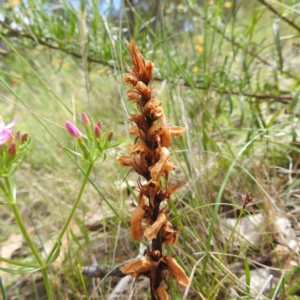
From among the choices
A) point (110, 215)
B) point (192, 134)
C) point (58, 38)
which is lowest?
point (110, 215)


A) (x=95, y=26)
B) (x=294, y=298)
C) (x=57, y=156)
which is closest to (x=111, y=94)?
(x=57, y=156)

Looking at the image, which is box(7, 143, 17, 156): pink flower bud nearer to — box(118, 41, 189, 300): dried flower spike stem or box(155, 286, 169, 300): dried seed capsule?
box(118, 41, 189, 300): dried flower spike stem

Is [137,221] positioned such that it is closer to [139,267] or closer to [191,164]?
[139,267]

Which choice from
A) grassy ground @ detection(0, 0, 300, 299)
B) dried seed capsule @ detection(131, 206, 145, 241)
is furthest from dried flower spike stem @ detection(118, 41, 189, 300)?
Answer: grassy ground @ detection(0, 0, 300, 299)

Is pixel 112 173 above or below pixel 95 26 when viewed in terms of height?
below

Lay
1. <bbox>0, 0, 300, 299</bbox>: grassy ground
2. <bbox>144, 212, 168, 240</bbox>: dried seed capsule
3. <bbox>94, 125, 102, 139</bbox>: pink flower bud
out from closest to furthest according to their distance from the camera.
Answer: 1. <bbox>144, 212, 168, 240</bbox>: dried seed capsule
2. <bbox>94, 125, 102, 139</bbox>: pink flower bud
3. <bbox>0, 0, 300, 299</bbox>: grassy ground

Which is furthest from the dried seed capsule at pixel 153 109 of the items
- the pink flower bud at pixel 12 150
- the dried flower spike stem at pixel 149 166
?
the pink flower bud at pixel 12 150

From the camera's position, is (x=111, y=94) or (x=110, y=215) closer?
(x=110, y=215)

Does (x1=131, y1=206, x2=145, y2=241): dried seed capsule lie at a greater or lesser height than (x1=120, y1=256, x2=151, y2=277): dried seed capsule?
greater

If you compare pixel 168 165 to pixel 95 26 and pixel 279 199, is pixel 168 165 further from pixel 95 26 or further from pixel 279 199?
pixel 95 26

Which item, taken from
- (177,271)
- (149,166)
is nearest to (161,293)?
(177,271)

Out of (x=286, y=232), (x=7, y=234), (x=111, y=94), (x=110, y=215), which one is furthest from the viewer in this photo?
(x=111, y=94)
